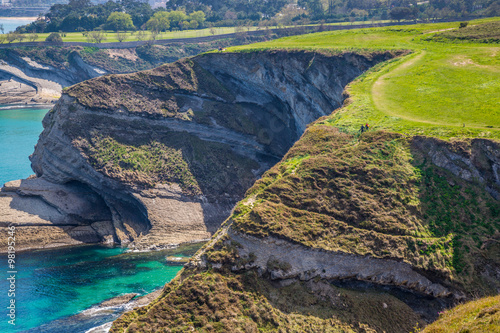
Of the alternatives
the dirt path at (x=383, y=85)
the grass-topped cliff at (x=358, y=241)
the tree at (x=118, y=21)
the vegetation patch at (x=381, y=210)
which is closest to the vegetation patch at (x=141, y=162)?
the grass-topped cliff at (x=358, y=241)

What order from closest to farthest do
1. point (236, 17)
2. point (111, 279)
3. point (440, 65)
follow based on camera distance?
point (111, 279) < point (440, 65) < point (236, 17)

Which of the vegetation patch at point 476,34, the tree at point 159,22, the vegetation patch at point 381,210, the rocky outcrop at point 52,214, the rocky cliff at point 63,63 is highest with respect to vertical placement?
the tree at point 159,22

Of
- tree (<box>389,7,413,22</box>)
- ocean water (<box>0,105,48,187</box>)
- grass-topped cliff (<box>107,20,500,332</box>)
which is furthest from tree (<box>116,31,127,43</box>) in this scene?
grass-topped cliff (<box>107,20,500,332</box>)

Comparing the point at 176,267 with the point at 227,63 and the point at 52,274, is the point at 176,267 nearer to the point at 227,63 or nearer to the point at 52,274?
the point at 52,274

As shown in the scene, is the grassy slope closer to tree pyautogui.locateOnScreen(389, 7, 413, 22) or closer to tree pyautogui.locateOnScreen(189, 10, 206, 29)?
tree pyautogui.locateOnScreen(389, 7, 413, 22)

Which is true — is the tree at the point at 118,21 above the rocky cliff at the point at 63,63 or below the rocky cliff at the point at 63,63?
above

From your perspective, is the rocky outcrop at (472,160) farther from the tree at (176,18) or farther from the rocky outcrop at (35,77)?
the tree at (176,18)

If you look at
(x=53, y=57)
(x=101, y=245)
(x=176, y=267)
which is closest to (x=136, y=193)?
(x=101, y=245)
